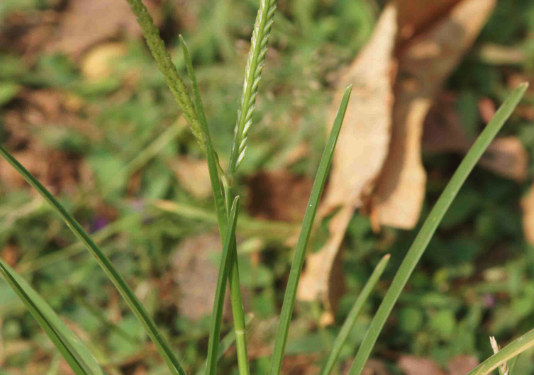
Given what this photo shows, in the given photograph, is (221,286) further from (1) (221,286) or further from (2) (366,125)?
(2) (366,125)

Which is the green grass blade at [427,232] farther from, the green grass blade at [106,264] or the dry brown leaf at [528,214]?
the dry brown leaf at [528,214]

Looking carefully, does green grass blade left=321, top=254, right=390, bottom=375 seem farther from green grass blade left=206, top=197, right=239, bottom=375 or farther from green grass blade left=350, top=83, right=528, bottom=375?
green grass blade left=206, top=197, right=239, bottom=375

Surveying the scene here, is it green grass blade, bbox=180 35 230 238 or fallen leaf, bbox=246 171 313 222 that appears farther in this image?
fallen leaf, bbox=246 171 313 222

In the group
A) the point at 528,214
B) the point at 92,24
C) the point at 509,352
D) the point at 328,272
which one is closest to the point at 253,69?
the point at 509,352

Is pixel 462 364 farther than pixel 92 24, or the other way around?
pixel 92 24

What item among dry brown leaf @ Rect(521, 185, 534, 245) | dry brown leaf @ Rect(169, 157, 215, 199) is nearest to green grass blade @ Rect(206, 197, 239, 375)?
dry brown leaf @ Rect(169, 157, 215, 199)

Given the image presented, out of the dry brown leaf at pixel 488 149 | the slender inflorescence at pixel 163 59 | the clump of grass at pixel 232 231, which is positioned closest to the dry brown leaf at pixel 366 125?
the dry brown leaf at pixel 488 149

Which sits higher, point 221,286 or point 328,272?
point 221,286

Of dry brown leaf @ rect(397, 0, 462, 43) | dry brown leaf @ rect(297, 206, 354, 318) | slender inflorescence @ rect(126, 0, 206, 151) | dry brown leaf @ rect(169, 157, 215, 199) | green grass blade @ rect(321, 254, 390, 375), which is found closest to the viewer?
slender inflorescence @ rect(126, 0, 206, 151)
